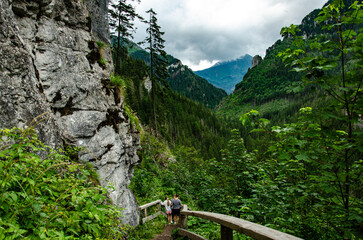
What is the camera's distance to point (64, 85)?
6.29 meters

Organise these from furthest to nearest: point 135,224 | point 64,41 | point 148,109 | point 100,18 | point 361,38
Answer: point 148,109 < point 100,18 < point 135,224 < point 64,41 < point 361,38

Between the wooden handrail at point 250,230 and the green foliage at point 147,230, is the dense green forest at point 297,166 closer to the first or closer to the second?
the green foliage at point 147,230

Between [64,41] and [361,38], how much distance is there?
7.97 meters

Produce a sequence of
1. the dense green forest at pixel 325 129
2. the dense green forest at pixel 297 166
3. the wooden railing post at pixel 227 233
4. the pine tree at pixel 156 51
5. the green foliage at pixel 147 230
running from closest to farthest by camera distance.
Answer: the dense green forest at pixel 297 166 < the dense green forest at pixel 325 129 < the wooden railing post at pixel 227 233 < the green foliage at pixel 147 230 < the pine tree at pixel 156 51

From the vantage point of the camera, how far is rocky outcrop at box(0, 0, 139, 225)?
3633mm

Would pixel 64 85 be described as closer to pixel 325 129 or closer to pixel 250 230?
pixel 250 230

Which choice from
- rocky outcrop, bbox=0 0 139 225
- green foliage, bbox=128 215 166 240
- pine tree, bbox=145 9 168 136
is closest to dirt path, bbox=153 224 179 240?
green foliage, bbox=128 215 166 240

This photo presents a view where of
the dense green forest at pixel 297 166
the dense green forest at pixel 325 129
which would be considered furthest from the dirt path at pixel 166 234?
the dense green forest at pixel 325 129

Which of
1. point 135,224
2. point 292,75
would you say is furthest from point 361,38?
point 292,75

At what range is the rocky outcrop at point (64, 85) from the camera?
363 centimetres

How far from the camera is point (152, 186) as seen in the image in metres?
11.8

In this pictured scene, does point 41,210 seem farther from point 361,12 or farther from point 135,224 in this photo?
point 135,224

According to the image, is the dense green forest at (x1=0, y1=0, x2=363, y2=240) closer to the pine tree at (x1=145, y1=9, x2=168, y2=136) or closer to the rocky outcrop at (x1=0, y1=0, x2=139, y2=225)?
the rocky outcrop at (x1=0, y1=0, x2=139, y2=225)

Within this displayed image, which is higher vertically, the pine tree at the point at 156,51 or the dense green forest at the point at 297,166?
the pine tree at the point at 156,51
